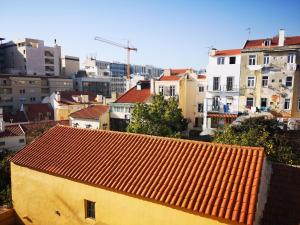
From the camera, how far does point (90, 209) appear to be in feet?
43.7

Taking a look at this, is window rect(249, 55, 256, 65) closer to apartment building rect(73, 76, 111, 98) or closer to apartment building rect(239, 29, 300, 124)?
apartment building rect(239, 29, 300, 124)

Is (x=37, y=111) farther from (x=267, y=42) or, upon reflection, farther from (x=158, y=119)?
(x=267, y=42)

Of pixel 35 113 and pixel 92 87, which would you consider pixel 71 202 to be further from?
pixel 92 87

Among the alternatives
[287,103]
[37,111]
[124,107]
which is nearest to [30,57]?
[37,111]

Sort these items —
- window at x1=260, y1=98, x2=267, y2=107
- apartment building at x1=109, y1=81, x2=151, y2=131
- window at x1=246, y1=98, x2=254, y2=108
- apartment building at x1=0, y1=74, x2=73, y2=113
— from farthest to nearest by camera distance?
apartment building at x1=0, y1=74, x2=73, y2=113 < apartment building at x1=109, y1=81, x2=151, y2=131 < window at x1=246, y1=98, x2=254, y2=108 < window at x1=260, y1=98, x2=267, y2=107

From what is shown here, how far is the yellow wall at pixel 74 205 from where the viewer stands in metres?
11.0

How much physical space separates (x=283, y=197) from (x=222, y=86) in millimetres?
28185

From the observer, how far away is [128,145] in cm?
1467

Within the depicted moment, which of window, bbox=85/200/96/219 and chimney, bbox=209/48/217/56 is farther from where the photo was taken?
chimney, bbox=209/48/217/56

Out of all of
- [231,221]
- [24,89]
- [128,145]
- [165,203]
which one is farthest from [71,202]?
[24,89]

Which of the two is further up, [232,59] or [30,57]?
[30,57]

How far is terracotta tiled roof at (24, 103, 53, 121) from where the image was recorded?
2093 inches

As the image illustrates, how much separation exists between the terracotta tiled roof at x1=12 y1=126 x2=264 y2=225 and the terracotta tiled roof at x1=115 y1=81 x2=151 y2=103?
93.6ft

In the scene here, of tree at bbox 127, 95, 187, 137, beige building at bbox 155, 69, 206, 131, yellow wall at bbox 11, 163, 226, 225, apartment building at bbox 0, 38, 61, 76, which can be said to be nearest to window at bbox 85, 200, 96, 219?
yellow wall at bbox 11, 163, 226, 225
